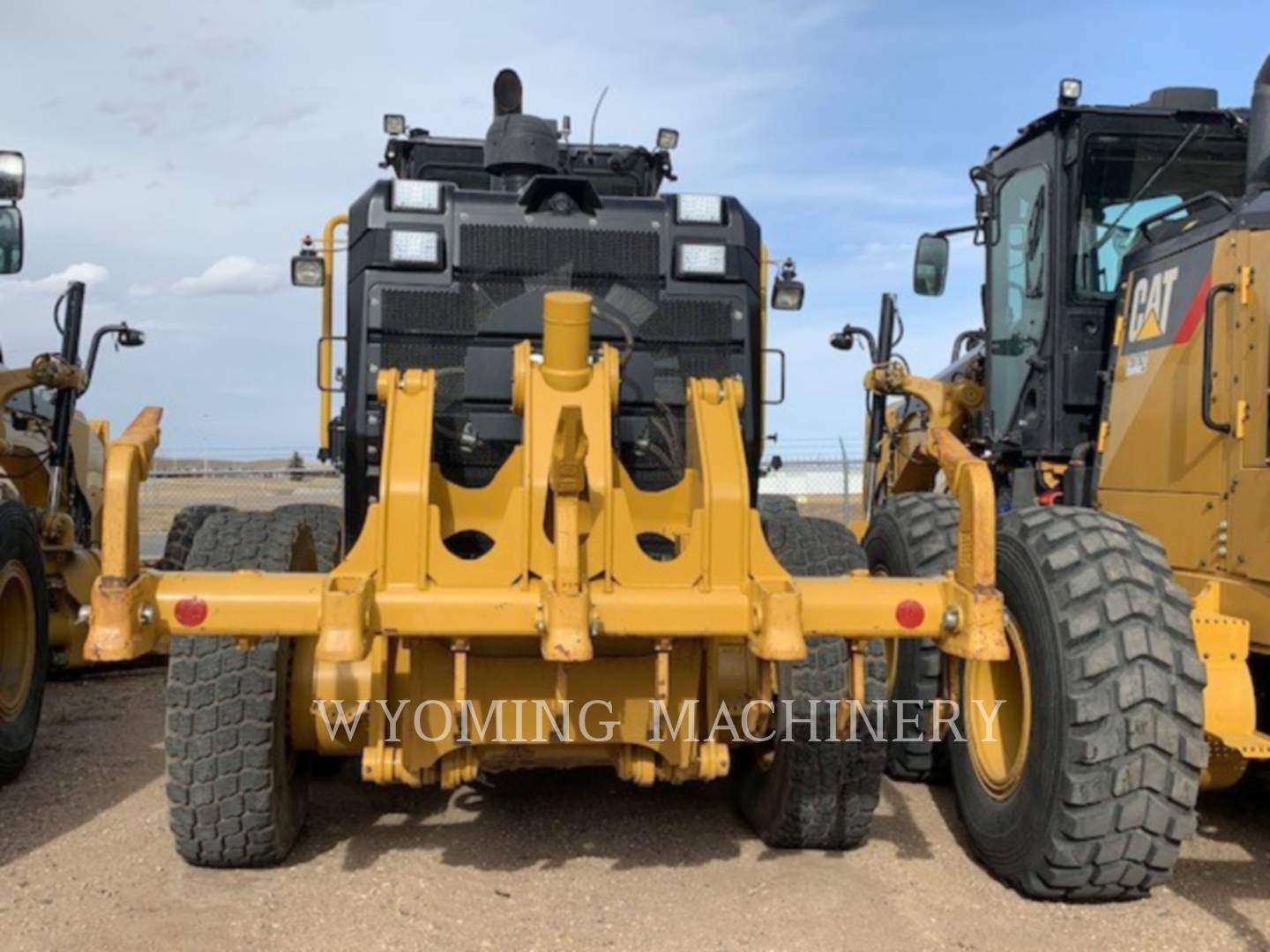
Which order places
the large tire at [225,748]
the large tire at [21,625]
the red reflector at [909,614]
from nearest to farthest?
the red reflector at [909,614] < the large tire at [225,748] < the large tire at [21,625]

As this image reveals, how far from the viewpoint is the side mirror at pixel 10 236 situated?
6.24 metres

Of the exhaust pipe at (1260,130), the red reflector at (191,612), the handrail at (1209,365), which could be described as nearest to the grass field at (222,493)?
the red reflector at (191,612)

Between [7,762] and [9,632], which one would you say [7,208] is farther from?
[7,762]

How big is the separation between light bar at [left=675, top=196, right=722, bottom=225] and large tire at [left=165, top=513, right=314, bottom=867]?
235 cm

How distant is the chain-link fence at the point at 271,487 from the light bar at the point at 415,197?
7535mm

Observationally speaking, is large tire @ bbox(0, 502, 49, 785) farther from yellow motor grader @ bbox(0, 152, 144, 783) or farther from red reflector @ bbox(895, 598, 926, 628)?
red reflector @ bbox(895, 598, 926, 628)

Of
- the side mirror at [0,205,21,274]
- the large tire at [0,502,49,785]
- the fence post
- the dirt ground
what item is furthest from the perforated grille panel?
the fence post

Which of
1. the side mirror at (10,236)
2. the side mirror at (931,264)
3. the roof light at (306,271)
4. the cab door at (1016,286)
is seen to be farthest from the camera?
the side mirror at (931,264)

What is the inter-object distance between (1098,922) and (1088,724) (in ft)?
2.13

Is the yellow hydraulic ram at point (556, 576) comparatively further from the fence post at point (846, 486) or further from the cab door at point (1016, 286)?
the fence post at point (846, 486)

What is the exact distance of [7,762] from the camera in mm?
5734

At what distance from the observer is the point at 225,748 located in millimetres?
4270

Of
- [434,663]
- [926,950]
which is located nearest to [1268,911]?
[926,950]

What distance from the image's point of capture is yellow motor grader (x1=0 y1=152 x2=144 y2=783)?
6086 millimetres
